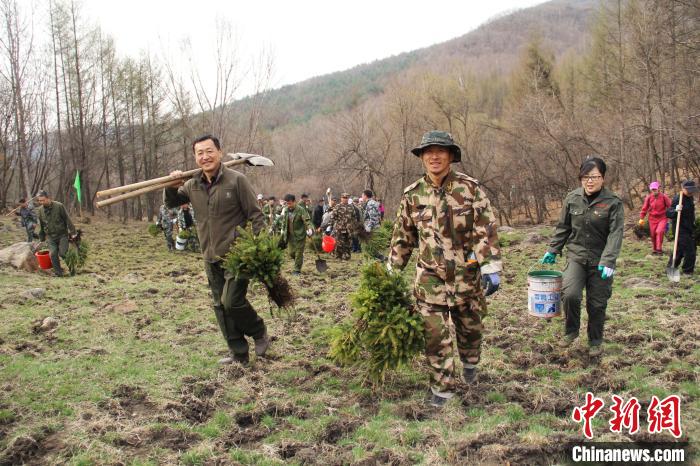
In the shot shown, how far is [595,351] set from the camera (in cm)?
541

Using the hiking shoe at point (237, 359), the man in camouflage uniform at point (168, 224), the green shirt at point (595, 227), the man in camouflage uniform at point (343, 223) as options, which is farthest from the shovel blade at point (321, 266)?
the man in camouflage uniform at point (168, 224)

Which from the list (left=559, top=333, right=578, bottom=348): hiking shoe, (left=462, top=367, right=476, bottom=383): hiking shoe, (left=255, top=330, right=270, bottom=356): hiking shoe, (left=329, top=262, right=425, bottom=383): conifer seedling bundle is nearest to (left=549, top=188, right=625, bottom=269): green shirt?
(left=559, top=333, right=578, bottom=348): hiking shoe

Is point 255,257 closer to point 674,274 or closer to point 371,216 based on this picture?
point 674,274

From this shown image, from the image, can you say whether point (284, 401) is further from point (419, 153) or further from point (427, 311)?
point (419, 153)

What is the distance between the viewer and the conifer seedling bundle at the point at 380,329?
173 inches

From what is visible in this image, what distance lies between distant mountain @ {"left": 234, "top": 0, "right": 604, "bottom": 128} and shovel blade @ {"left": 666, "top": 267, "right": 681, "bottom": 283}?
6009 cm

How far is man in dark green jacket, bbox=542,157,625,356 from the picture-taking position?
5.32 m

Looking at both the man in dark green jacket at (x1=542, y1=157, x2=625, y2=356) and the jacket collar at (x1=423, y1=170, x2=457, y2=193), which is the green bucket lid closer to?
the man in dark green jacket at (x1=542, y1=157, x2=625, y2=356)

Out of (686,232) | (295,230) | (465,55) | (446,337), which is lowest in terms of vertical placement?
(446,337)

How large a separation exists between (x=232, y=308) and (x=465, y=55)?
87.2m

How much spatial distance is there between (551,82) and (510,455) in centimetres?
3457

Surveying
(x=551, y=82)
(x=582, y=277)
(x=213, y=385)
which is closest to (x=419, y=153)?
(x=582, y=277)

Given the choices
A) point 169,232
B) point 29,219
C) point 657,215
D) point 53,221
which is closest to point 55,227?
point 53,221

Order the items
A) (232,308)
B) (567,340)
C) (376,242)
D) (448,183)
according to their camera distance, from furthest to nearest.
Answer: (376,242) < (567,340) < (232,308) < (448,183)
